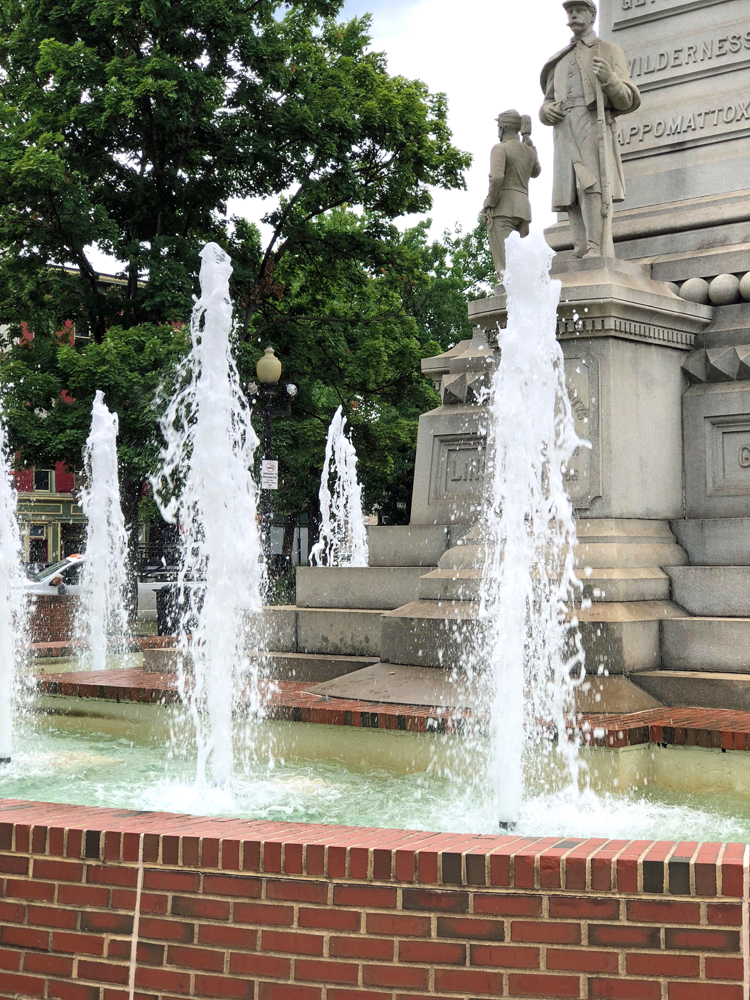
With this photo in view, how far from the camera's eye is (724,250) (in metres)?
9.70

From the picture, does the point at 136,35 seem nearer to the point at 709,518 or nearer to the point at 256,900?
the point at 709,518

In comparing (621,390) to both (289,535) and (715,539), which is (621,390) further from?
(289,535)

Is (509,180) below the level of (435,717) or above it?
above

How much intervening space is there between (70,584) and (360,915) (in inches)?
1017

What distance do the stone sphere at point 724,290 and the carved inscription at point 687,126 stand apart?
1560 millimetres

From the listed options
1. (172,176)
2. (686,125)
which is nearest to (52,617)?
(172,176)

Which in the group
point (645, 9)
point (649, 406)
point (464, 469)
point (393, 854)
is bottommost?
point (393, 854)

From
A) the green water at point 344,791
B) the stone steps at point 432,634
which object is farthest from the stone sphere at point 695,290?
the green water at point 344,791

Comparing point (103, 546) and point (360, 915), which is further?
point (103, 546)

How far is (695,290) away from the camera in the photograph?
31.5ft

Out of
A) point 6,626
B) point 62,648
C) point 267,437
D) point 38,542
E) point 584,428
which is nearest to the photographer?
point 6,626

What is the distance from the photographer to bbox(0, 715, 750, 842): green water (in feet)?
16.8

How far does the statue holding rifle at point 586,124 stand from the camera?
368 inches

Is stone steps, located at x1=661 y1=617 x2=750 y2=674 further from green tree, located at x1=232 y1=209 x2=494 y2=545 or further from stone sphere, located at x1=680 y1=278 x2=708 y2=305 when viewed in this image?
green tree, located at x1=232 y1=209 x2=494 y2=545
